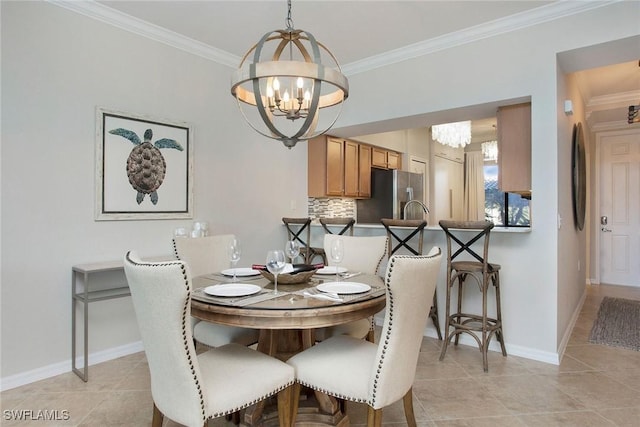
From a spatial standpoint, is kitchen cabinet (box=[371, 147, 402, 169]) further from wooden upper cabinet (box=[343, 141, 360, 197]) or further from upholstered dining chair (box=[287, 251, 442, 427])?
upholstered dining chair (box=[287, 251, 442, 427])

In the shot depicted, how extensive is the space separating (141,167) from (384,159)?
3.83 m

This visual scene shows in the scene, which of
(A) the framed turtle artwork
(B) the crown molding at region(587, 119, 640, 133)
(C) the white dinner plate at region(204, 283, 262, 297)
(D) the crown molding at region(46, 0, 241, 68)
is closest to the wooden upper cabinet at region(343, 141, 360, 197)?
(D) the crown molding at region(46, 0, 241, 68)

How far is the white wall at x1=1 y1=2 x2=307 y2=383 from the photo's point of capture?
253 cm

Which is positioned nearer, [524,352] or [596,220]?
[524,352]

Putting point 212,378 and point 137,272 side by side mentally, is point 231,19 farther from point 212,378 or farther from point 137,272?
point 212,378

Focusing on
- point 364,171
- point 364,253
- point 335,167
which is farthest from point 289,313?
point 364,171

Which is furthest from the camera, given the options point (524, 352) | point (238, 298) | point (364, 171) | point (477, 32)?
point (364, 171)

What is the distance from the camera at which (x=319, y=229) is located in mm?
4328

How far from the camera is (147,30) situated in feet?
10.5

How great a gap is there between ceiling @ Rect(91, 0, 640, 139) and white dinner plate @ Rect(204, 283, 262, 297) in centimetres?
217

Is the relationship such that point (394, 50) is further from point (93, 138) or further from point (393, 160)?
point (93, 138)

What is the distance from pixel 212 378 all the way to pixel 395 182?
4417 mm

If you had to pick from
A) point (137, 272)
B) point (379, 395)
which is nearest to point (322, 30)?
point (137, 272)

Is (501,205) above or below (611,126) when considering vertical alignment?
below
